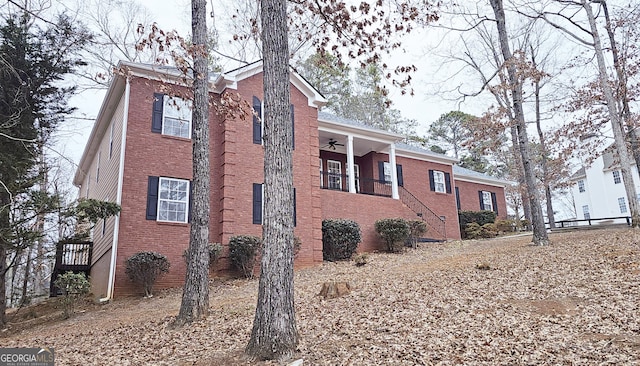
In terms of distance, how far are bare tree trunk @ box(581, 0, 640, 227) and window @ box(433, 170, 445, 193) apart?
9160 mm

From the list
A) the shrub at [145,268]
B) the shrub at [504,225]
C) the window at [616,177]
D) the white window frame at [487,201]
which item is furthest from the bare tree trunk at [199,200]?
the window at [616,177]

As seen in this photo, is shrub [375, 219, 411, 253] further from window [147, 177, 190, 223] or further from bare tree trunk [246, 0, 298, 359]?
bare tree trunk [246, 0, 298, 359]

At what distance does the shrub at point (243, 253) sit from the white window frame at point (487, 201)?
57.2 feet

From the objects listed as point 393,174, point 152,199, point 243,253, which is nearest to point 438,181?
point 393,174

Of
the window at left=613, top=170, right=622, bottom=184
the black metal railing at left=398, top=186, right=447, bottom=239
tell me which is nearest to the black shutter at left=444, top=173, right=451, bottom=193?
the black metal railing at left=398, top=186, right=447, bottom=239

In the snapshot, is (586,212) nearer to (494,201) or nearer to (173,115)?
(494,201)

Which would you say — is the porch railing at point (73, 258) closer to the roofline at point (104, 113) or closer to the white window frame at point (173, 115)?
the roofline at point (104, 113)

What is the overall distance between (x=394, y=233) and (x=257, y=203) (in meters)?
5.63

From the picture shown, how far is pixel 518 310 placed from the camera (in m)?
6.31

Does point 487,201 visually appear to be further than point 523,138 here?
Yes

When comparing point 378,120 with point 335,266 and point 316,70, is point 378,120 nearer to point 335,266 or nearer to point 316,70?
point 316,70

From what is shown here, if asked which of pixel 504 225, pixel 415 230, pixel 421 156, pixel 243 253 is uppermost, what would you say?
pixel 421 156

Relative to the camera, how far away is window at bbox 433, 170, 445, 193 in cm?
2227

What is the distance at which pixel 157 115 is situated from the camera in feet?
43.0
